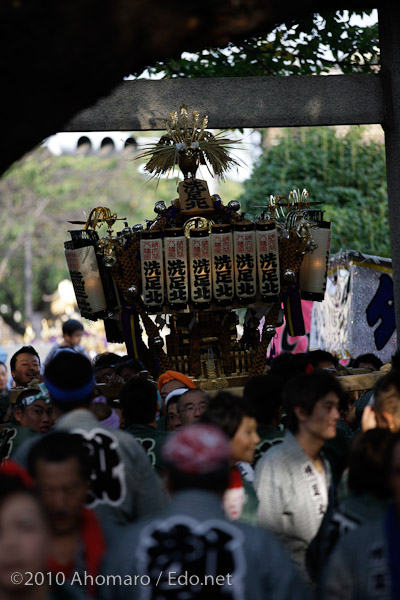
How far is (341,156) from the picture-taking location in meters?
16.9

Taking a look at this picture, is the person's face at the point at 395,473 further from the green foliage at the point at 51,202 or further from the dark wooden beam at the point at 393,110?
the green foliage at the point at 51,202

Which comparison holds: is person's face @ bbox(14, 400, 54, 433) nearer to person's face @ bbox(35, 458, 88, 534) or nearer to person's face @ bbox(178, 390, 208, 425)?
person's face @ bbox(178, 390, 208, 425)

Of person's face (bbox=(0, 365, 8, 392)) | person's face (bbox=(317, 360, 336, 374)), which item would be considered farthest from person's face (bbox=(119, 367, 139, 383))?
person's face (bbox=(0, 365, 8, 392))

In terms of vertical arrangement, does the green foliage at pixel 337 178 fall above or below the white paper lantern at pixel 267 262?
above

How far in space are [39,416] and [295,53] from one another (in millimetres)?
6453

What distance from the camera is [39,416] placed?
16.6ft

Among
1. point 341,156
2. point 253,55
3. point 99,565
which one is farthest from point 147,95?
point 341,156

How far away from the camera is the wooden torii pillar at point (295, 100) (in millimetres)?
7879

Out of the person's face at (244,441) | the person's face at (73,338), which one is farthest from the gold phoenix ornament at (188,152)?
the person's face at (244,441)

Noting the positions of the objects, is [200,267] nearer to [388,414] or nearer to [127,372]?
[127,372]

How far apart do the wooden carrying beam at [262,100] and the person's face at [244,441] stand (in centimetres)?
460

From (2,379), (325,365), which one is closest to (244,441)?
(325,365)

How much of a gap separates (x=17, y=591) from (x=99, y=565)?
417 millimetres

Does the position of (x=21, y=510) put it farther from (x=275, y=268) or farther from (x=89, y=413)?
(x=275, y=268)
